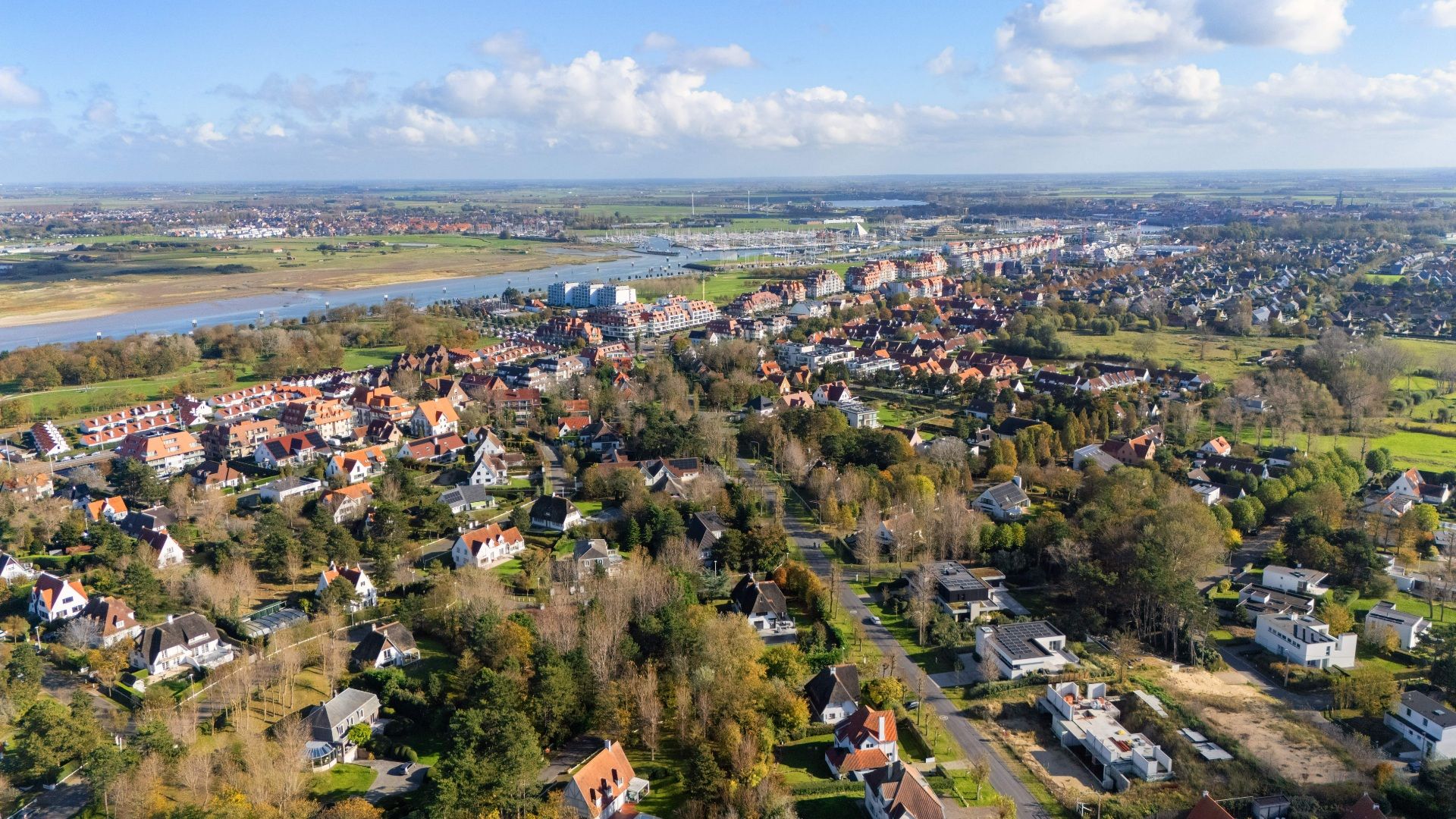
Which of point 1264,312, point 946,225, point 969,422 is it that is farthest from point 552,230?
point 969,422

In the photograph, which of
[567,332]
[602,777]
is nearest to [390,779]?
[602,777]

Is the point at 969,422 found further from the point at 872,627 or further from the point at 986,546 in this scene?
the point at 872,627

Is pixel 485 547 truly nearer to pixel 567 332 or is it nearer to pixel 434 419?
pixel 434 419

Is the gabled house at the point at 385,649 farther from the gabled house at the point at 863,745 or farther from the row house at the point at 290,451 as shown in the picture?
the row house at the point at 290,451

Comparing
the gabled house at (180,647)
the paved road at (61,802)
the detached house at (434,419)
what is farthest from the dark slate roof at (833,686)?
the detached house at (434,419)

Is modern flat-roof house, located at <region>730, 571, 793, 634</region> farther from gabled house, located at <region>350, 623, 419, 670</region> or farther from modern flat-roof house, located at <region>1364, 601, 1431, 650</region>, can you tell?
modern flat-roof house, located at <region>1364, 601, 1431, 650</region>
